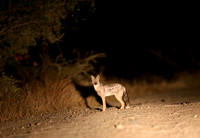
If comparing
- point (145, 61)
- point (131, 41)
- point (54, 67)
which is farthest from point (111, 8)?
point (145, 61)

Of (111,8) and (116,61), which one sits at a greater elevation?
(111,8)

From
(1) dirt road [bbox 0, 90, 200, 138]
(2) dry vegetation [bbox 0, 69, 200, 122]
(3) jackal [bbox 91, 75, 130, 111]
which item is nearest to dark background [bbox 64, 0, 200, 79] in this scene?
(2) dry vegetation [bbox 0, 69, 200, 122]

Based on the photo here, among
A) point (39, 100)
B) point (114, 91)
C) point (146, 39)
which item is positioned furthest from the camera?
point (146, 39)

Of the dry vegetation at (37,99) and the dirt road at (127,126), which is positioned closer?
the dirt road at (127,126)

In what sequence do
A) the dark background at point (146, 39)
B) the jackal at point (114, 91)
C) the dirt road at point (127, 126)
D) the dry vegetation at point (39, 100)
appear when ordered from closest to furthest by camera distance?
the dirt road at point (127, 126) → the jackal at point (114, 91) → the dry vegetation at point (39, 100) → the dark background at point (146, 39)

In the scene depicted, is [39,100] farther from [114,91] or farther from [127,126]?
[127,126]

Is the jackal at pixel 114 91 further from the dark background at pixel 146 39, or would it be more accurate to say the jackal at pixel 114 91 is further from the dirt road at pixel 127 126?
the dark background at pixel 146 39

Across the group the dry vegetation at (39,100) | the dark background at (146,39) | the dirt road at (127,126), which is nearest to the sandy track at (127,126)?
the dirt road at (127,126)

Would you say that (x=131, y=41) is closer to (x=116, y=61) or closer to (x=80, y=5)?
(x=116, y=61)

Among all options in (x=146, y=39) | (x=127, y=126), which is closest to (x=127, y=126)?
(x=127, y=126)

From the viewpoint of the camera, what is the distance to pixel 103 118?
7.89m

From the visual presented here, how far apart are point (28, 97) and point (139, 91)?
846 centimetres

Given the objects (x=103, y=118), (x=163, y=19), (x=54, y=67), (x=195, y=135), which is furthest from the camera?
(x=163, y=19)

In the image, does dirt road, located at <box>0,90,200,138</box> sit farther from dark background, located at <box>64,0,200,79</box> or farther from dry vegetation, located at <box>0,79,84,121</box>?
dark background, located at <box>64,0,200,79</box>
